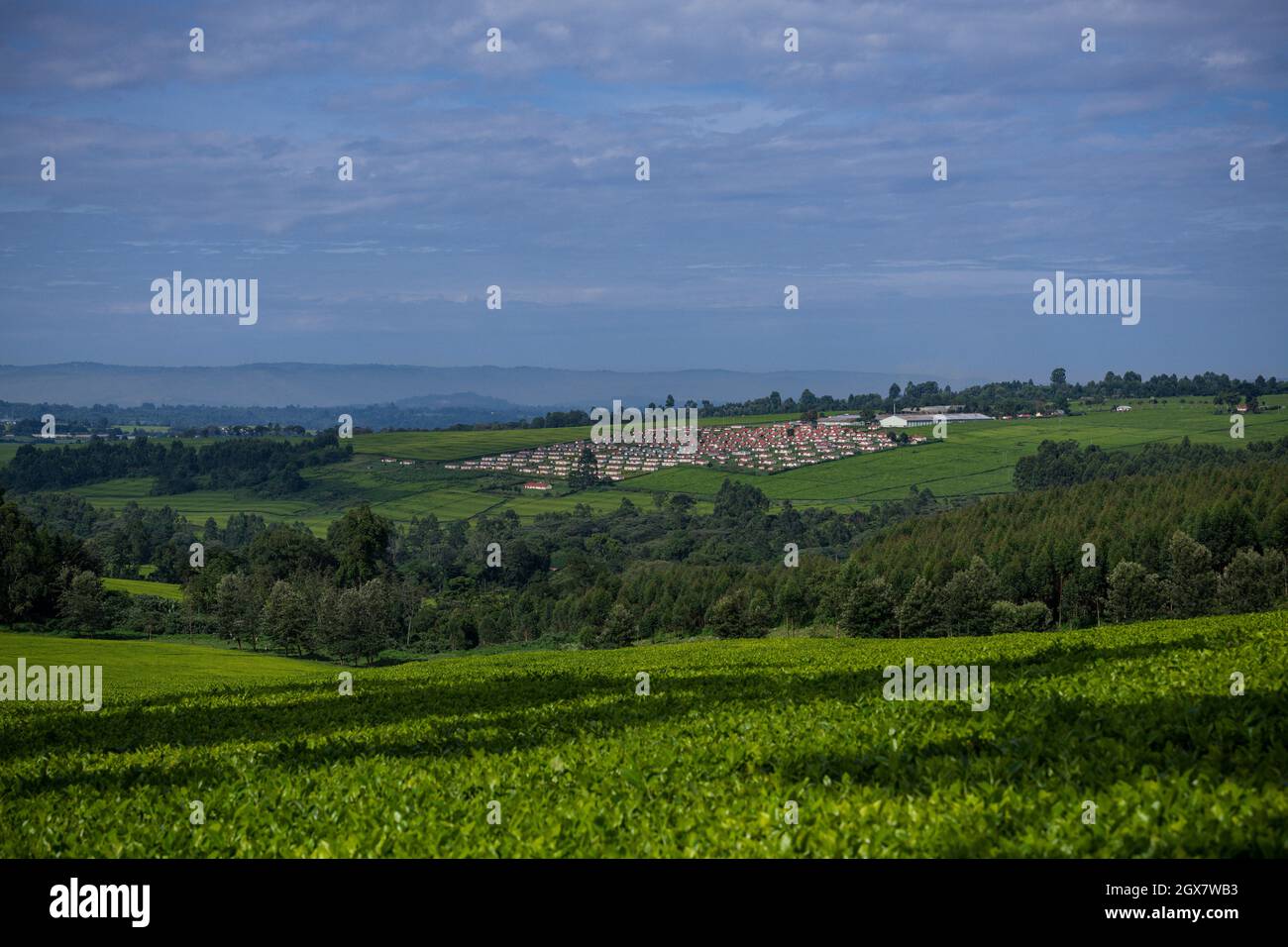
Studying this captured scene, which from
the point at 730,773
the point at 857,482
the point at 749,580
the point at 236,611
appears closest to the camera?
the point at 730,773

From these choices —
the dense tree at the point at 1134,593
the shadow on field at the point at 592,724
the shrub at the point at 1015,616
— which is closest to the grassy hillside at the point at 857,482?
the shrub at the point at 1015,616

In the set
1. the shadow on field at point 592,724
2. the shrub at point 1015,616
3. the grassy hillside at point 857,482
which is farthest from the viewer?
the grassy hillside at point 857,482

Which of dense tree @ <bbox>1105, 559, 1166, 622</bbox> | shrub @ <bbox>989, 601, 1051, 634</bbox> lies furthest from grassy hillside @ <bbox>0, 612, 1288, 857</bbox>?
dense tree @ <bbox>1105, 559, 1166, 622</bbox>

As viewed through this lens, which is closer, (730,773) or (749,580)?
(730,773)

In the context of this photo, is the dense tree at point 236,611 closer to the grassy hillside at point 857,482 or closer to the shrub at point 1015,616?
the shrub at point 1015,616

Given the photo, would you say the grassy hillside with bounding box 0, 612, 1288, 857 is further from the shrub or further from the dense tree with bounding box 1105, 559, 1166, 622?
the dense tree with bounding box 1105, 559, 1166, 622

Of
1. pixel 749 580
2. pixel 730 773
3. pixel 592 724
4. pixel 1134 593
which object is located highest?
pixel 730 773

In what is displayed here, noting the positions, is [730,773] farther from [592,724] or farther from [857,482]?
[857,482]

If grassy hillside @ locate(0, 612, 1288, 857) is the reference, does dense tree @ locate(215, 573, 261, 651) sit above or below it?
below

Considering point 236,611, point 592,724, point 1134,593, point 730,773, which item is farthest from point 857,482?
point 730,773
